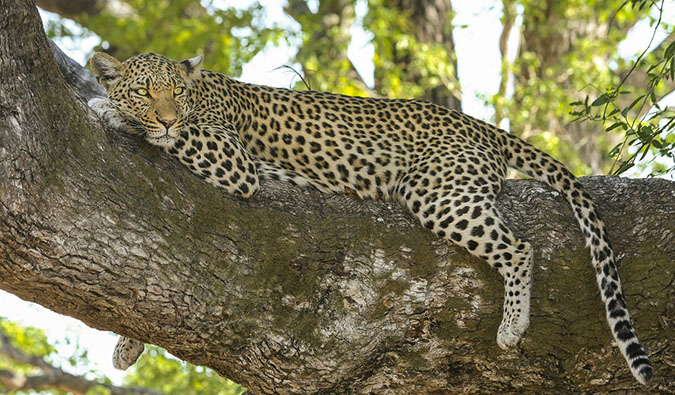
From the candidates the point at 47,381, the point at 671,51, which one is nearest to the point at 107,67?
the point at 671,51

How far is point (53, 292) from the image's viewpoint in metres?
4.93

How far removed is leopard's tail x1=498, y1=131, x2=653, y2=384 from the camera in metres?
5.21

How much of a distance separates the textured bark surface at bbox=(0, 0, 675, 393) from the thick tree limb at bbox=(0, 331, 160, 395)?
766 cm

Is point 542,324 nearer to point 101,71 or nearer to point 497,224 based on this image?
point 497,224

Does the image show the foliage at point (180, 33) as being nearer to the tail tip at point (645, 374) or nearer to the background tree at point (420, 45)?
the background tree at point (420, 45)

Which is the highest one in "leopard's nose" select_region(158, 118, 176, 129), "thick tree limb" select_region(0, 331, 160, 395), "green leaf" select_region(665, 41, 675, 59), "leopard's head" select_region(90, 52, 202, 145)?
"green leaf" select_region(665, 41, 675, 59)

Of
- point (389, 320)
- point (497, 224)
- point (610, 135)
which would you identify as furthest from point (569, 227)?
point (610, 135)

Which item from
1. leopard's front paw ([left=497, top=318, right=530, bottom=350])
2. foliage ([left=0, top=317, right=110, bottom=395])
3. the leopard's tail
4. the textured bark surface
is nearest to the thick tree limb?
foliage ([left=0, top=317, right=110, bottom=395])

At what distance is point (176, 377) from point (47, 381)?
6.51 feet

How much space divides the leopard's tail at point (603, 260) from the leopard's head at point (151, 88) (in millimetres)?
2655

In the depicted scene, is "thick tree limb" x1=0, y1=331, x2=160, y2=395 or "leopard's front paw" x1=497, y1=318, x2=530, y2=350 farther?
"thick tree limb" x1=0, y1=331, x2=160, y2=395

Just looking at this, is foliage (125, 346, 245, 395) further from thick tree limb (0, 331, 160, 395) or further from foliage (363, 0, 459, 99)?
foliage (363, 0, 459, 99)

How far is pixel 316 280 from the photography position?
557cm

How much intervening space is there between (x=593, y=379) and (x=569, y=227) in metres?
0.98
